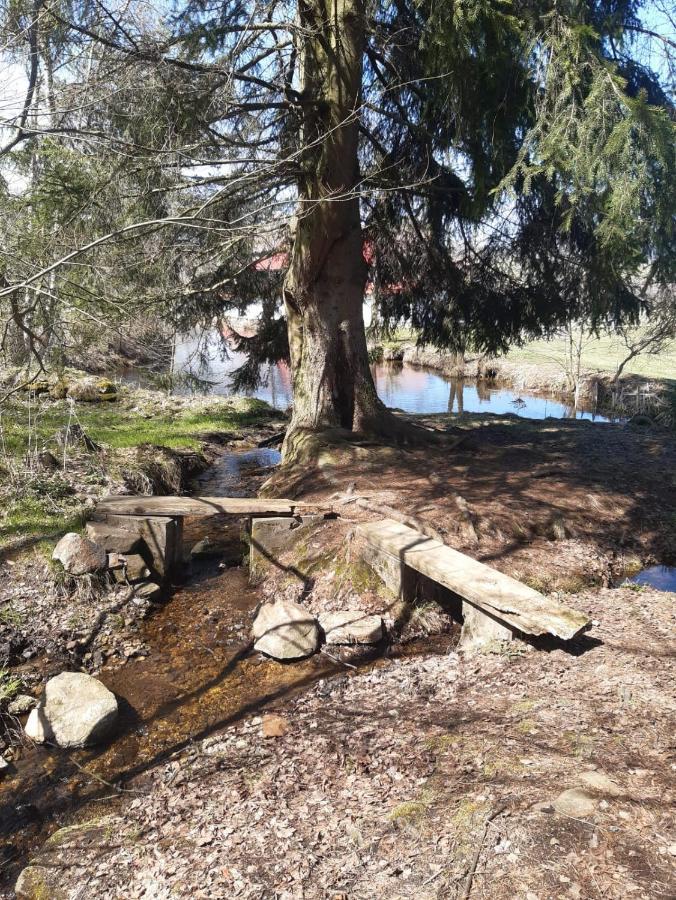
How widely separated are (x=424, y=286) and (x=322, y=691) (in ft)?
25.4

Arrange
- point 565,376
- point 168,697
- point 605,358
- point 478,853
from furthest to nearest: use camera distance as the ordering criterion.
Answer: point 605,358 → point 565,376 → point 168,697 → point 478,853

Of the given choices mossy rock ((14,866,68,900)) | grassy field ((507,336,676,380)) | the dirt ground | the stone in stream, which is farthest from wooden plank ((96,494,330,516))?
grassy field ((507,336,676,380))

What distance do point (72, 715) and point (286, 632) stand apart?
1.69 m

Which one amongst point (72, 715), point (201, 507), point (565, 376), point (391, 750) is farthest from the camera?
point (565, 376)

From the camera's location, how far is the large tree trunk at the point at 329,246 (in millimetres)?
7922

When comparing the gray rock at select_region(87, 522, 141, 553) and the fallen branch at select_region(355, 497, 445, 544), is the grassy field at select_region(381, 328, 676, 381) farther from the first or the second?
the gray rock at select_region(87, 522, 141, 553)

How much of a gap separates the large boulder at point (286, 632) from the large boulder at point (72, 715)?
1.28 m

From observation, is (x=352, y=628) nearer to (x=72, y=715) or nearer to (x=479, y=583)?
(x=479, y=583)

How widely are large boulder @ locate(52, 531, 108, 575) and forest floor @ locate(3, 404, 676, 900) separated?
776 millimetres

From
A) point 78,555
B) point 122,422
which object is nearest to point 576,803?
point 78,555

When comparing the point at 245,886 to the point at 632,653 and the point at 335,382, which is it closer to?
the point at 632,653

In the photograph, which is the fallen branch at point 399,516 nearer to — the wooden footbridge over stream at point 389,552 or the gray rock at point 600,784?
the wooden footbridge over stream at point 389,552

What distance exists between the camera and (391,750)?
11.6 feet

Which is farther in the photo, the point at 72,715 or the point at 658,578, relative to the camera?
the point at 658,578
